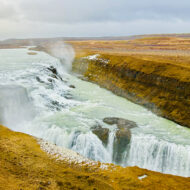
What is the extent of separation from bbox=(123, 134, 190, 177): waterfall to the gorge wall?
755cm

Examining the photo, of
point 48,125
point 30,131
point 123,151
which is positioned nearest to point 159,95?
point 123,151

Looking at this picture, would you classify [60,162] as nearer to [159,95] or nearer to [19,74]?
[159,95]

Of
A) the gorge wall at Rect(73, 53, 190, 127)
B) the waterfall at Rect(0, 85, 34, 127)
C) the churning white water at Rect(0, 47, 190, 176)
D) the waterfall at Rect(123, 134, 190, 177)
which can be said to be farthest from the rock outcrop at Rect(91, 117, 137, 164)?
the waterfall at Rect(0, 85, 34, 127)

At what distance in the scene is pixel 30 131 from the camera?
23172 mm

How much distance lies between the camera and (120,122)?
25.0 meters

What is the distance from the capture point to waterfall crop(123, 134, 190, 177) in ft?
62.6

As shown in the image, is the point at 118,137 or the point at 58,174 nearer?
the point at 58,174

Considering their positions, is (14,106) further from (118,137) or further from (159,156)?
(159,156)

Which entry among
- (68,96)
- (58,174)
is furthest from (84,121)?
(58,174)

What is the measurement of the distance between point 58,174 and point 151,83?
26.5 m

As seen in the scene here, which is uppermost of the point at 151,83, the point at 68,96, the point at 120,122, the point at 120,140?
the point at 151,83

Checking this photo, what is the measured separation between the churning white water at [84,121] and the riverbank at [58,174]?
592 centimetres

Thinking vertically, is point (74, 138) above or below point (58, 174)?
below

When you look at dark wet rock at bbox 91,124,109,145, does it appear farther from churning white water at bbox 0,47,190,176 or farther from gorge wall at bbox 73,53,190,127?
gorge wall at bbox 73,53,190,127
